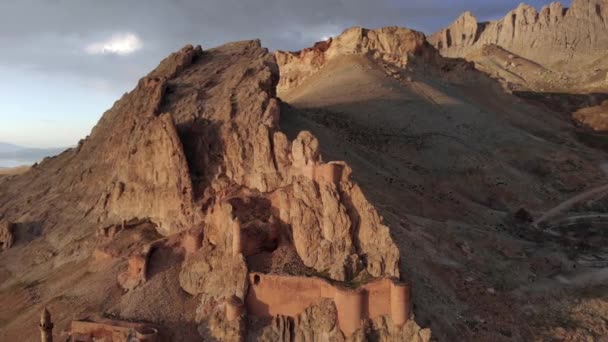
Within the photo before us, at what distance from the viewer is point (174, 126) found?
2938 cm

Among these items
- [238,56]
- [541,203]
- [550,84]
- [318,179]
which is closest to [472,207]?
[541,203]

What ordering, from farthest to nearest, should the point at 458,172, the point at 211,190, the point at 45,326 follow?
the point at 458,172, the point at 211,190, the point at 45,326

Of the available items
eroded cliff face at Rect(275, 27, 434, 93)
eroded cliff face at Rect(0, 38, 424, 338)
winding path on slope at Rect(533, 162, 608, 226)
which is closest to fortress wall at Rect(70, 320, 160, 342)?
eroded cliff face at Rect(0, 38, 424, 338)

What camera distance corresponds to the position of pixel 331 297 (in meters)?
21.3

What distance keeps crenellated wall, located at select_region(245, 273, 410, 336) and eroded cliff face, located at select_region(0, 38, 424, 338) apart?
66cm

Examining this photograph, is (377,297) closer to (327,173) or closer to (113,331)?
(327,173)

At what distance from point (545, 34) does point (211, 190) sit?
483 ft

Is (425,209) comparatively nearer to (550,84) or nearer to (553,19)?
(550,84)

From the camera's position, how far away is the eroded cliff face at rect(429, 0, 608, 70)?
147 m

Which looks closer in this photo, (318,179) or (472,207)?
(318,179)

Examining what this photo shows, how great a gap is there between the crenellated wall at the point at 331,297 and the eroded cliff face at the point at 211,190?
657mm

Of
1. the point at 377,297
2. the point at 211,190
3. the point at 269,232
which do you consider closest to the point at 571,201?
the point at 211,190

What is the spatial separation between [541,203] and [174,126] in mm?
32627

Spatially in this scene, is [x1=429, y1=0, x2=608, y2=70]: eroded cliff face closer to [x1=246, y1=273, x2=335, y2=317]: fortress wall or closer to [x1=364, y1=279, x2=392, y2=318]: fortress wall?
[x1=364, y1=279, x2=392, y2=318]: fortress wall
